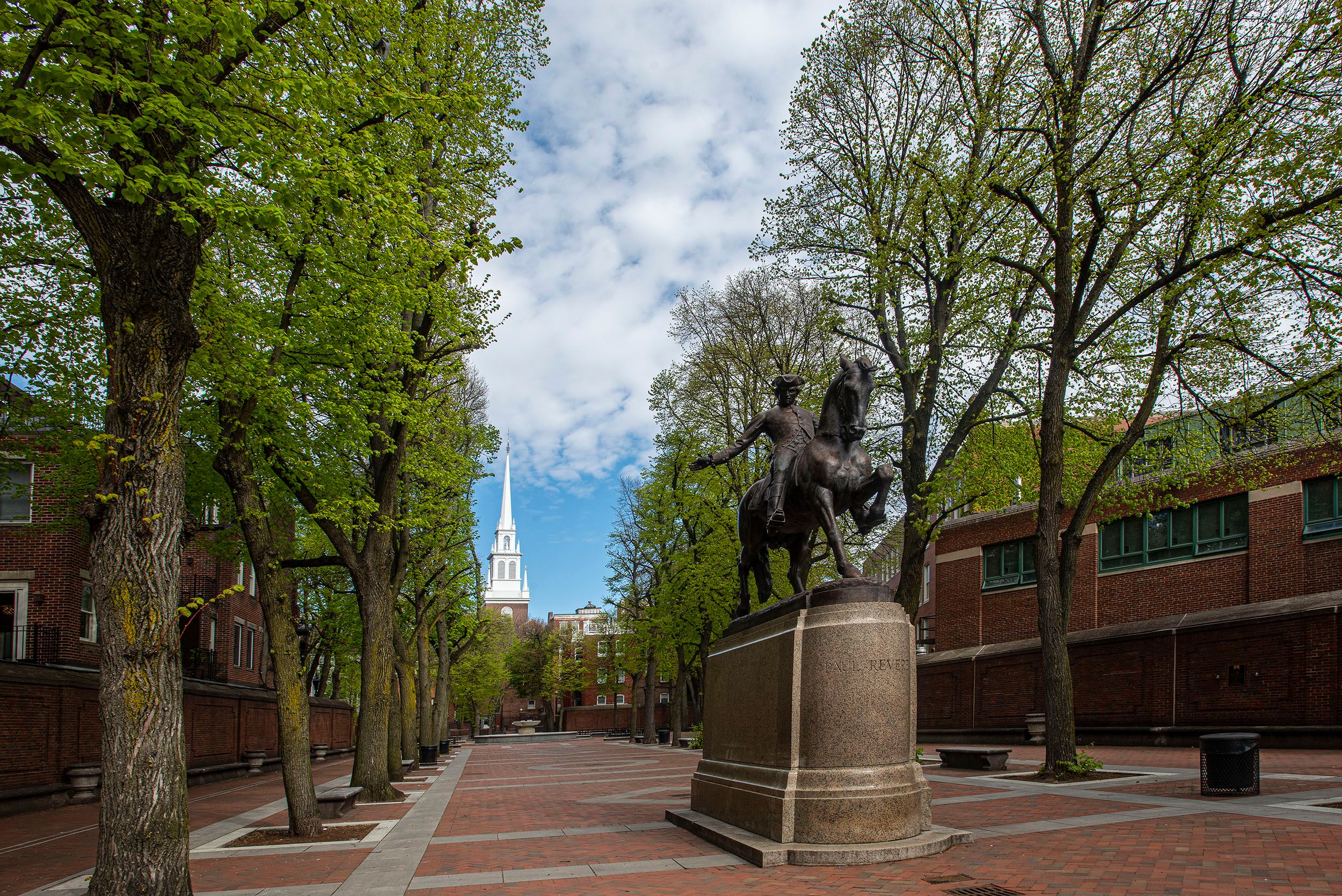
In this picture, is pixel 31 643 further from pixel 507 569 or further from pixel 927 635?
pixel 507 569

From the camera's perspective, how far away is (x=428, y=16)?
48.9 feet

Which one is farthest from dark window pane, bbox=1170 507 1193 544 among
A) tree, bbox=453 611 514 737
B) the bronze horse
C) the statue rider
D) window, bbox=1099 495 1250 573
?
tree, bbox=453 611 514 737

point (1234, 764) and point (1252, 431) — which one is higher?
point (1252, 431)

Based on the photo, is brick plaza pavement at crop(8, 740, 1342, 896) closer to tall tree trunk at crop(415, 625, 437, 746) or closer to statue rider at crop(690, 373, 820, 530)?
statue rider at crop(690, 373, 820, 530)

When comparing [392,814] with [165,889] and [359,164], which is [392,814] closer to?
[165,889]

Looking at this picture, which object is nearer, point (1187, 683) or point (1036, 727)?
point (1187, 683)

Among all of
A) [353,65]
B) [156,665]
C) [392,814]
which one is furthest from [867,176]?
[156,665]

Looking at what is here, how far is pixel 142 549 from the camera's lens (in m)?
7.14

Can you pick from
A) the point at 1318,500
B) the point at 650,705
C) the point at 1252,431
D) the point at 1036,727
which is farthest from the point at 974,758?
the point at 650,705

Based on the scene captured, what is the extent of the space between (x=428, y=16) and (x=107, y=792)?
41.4 ft

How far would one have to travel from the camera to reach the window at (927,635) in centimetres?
4297

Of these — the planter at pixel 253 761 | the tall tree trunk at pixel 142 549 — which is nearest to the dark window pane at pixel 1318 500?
the tall tree trunk at pixel 142 549

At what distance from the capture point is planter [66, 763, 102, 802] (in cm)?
1884

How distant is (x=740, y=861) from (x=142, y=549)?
5.89m
